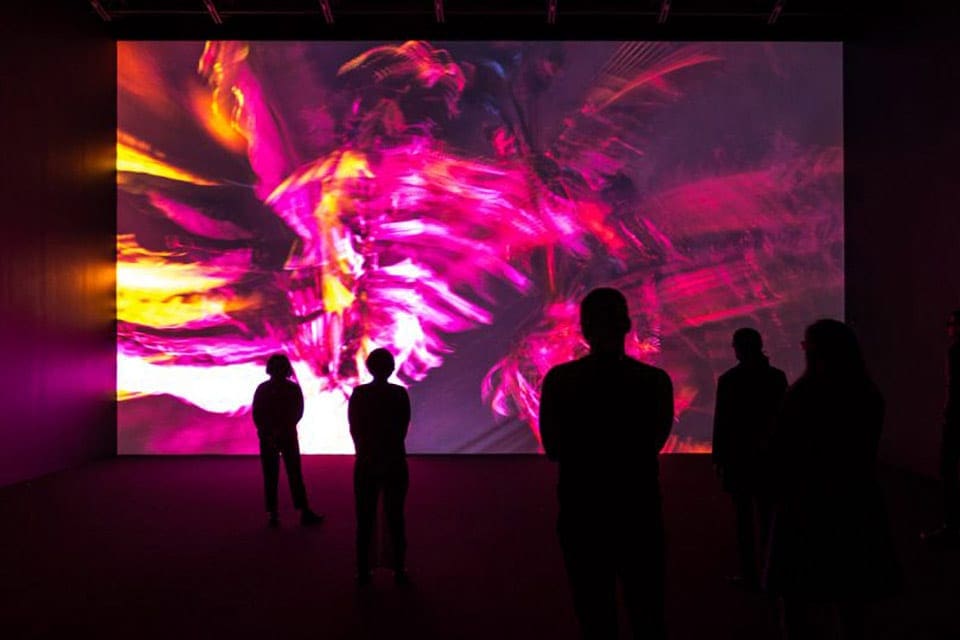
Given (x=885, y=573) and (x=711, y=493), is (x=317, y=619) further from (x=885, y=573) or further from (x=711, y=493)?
(x=711, y=493)

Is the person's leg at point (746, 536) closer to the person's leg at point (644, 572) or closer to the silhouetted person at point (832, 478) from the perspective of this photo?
the silhouetted person at point (832, 478)

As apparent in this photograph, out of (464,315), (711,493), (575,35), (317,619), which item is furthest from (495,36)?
(317,619)

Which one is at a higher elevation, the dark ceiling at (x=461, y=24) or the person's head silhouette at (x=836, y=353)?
the dark ceiling at (x=461, y=24)

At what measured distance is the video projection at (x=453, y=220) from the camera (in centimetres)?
1002

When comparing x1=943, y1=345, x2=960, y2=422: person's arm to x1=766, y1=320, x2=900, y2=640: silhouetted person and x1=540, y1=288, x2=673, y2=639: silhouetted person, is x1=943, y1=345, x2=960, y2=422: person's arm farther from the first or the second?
x1=540, y1=288, x2=673, y2=639: silhouetted person

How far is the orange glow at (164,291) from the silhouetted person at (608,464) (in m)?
8.12

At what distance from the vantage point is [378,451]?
4.52m

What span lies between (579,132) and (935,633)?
730cm

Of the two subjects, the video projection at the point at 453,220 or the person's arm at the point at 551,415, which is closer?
the person's arm at the point at 551,415

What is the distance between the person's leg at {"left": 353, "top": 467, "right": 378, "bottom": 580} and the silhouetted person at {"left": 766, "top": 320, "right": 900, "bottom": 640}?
2.42 metres

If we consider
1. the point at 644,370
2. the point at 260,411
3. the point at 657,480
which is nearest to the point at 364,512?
the point at 260,411

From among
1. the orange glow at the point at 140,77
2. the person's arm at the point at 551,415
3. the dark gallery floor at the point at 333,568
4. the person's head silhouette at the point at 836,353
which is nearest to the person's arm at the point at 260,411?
the dark gallery floor at the point at 333,568

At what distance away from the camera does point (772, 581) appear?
108 inches

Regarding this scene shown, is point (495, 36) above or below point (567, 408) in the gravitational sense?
above
